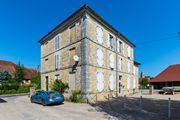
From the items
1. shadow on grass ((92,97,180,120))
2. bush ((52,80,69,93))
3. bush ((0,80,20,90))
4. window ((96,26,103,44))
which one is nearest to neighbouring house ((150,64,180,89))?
window ((96,26,103,44))

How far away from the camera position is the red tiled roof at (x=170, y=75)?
1233 inches

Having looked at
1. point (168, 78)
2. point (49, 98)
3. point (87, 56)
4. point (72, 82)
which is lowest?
point (49, 98)

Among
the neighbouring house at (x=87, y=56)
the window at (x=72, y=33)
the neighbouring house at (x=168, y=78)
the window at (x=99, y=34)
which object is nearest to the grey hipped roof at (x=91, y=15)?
the neighbouring house at (x=87, y=56)

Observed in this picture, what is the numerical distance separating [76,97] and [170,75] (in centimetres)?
2442

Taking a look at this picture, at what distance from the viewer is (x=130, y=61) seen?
26984 mm

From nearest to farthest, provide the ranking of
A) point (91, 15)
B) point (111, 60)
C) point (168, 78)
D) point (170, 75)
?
point (91, 15), point (111, 60), point (168, 78), point (170, 75)

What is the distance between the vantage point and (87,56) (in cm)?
1520

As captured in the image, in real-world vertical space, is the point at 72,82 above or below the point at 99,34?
below

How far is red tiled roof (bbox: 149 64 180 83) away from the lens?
3132cm

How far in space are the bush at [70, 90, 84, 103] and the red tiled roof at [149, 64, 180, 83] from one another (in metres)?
22.3

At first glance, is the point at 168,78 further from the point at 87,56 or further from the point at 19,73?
the point at 19,73

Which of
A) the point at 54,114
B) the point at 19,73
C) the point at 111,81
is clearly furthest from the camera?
the point at 19,73

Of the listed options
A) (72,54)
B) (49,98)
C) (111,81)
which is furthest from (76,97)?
(111,81)

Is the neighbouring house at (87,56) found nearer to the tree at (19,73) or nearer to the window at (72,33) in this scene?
the window at (72,33)
